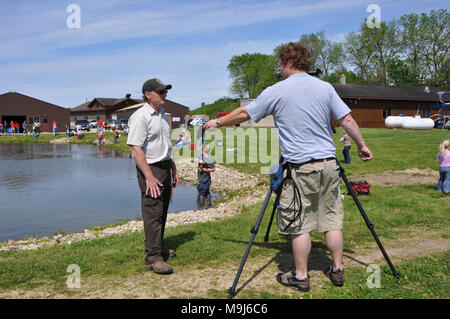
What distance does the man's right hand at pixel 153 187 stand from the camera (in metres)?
4.40

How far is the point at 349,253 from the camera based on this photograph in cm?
510

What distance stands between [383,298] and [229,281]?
5.40ft

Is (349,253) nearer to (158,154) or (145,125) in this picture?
(158,154)

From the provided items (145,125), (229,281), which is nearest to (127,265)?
(229,281)

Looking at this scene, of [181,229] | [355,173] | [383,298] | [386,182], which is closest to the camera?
[383,298]

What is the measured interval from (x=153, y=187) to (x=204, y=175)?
635 centimetres

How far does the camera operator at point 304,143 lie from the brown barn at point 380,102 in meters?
43.4

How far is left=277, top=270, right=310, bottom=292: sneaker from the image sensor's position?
3.89 meters

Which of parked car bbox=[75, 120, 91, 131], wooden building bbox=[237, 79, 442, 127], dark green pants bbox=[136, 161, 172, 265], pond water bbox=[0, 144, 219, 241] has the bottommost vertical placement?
pond water bbox=[0, 144, 219, 241]

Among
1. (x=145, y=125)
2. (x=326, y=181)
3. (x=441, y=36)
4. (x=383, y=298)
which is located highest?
(x=441, y=36)

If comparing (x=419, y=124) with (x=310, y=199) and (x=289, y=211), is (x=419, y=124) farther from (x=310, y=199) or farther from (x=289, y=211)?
(x=289, y=211)

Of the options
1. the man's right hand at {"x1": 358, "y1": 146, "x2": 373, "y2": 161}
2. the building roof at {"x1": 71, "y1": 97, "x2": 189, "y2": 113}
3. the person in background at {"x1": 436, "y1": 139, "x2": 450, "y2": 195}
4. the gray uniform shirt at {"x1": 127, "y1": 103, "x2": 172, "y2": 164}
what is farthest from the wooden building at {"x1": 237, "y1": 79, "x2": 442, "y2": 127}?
the gray uniform shirt at {"x1": 127, "y1": 103, "x2": 172, "y2": 164}

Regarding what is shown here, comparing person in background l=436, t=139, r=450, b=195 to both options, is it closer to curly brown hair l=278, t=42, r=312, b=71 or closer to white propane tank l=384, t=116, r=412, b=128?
curly brown hair l=278, t=42, r=312, b=71

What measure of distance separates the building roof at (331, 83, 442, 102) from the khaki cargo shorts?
1723 inches
